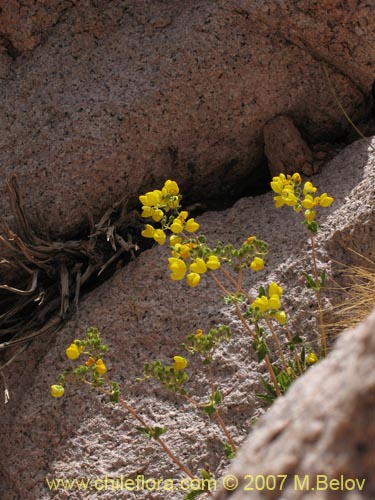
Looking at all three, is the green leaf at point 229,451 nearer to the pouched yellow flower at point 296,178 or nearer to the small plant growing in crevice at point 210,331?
the small plant growing in crevice at point 210,331

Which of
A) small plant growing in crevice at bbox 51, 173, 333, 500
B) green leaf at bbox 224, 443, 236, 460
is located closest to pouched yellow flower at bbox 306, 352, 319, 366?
small plant growing in crevice at bbox 51, 173, 333, 500

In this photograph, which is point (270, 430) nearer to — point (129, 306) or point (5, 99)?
point (129, 306)

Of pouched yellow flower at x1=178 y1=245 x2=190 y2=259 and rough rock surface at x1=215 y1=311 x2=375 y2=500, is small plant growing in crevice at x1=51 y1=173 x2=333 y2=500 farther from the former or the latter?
rough rock surface at x1=215 y1=311 x2=375 y2=500

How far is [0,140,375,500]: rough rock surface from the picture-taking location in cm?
225

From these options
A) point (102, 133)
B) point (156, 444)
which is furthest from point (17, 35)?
point (156, 444)

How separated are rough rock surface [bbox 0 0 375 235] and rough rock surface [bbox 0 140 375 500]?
0.90 feet

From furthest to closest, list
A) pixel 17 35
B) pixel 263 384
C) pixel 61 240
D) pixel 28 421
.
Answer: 1. pixel 17 35
2. pixel 61 240
3. pixel 28 421
4. pixel 263 384

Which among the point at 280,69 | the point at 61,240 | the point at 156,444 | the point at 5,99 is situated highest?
the point at 5,99

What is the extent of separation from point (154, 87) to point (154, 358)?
964 mm

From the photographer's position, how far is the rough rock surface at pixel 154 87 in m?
2.71

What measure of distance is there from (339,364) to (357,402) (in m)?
0.10

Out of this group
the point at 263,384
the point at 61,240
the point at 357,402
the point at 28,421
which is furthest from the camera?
the point at 61,240

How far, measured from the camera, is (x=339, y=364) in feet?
3.37

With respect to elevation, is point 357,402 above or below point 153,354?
above
